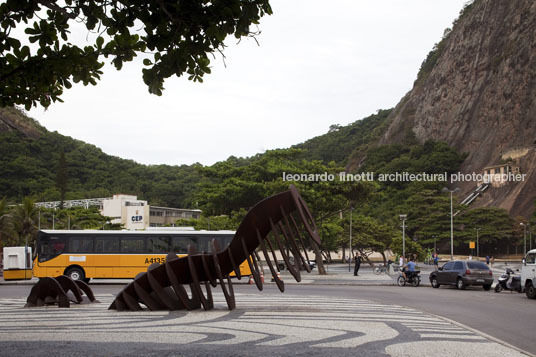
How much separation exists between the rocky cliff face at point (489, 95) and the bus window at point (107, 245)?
72157 millimetres

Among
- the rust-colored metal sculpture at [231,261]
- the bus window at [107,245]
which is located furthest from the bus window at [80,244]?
the rust-colored metal sculpture at [231,261]

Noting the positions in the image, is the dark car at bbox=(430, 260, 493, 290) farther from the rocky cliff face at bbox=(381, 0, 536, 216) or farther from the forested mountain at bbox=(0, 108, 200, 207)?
the rocky cliff face at bbox=(381, 0, 536, 216)

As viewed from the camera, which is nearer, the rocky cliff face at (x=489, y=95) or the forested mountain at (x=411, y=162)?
the forested mountain at (x=411, y=162)

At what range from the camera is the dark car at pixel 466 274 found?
23.9 m

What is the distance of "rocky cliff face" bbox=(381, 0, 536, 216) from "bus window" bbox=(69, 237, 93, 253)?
72975 millimetres

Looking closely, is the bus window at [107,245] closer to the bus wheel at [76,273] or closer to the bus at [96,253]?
the bus at [96,253]

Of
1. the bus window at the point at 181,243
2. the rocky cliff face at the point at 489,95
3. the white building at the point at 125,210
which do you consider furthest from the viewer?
the rocky cliff face at the point at 489,95

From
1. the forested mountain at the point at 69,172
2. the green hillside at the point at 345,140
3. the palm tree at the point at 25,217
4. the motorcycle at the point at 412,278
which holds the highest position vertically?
the green hillside at the point at 345,140

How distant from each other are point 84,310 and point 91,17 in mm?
9098

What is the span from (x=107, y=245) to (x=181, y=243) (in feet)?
11.1

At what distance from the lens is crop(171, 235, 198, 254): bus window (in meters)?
26.8

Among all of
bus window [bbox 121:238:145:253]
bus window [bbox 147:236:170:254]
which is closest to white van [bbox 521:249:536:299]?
bus window [bbox 147:236:170:254]

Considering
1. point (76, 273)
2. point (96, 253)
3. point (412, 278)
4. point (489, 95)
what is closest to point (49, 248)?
point (76, 273)

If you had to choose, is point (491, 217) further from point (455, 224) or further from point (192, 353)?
point (192, 353)
